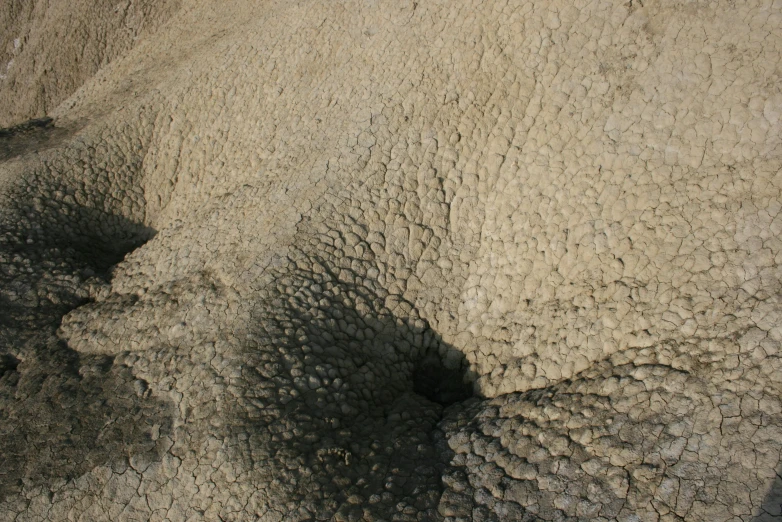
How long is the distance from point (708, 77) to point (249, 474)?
3226 mm

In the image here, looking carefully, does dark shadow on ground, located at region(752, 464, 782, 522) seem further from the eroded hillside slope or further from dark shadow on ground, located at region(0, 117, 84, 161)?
the eroded hillside slope

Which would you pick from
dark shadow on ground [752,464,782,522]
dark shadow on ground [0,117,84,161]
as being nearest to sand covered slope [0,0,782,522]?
dark shadow on ground [752,464,782,522]

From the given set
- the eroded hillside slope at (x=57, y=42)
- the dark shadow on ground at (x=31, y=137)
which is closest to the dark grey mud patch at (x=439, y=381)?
the dark shadow on ground at (x=31, y=137)

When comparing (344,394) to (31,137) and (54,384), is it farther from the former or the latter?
(31,137)

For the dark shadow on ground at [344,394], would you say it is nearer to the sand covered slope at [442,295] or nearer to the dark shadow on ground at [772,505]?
A: the sand covered slope at [442,295]

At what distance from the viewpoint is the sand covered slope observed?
317 centimetres

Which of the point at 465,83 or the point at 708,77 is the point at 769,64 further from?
the point at 465,83

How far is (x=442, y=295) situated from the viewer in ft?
14.2

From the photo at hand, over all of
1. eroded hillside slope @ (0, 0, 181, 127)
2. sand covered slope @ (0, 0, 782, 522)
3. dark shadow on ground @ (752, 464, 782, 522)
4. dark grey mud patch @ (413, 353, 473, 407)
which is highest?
eroded hillside slope @ (0, 0, 181, 127)

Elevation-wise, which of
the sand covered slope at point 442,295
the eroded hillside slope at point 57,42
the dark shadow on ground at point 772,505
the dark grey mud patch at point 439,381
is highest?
the eroded hillside slope at point 57,42

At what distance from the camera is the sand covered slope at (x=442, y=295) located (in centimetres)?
317

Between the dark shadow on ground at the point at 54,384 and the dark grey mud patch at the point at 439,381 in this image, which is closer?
the dark shadow on ground at the point at 54,384

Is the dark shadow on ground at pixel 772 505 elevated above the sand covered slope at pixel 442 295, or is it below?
below

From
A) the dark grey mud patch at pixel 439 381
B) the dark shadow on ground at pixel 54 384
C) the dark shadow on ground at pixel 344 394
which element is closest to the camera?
the dark shadow on ground at pixel 344 394
